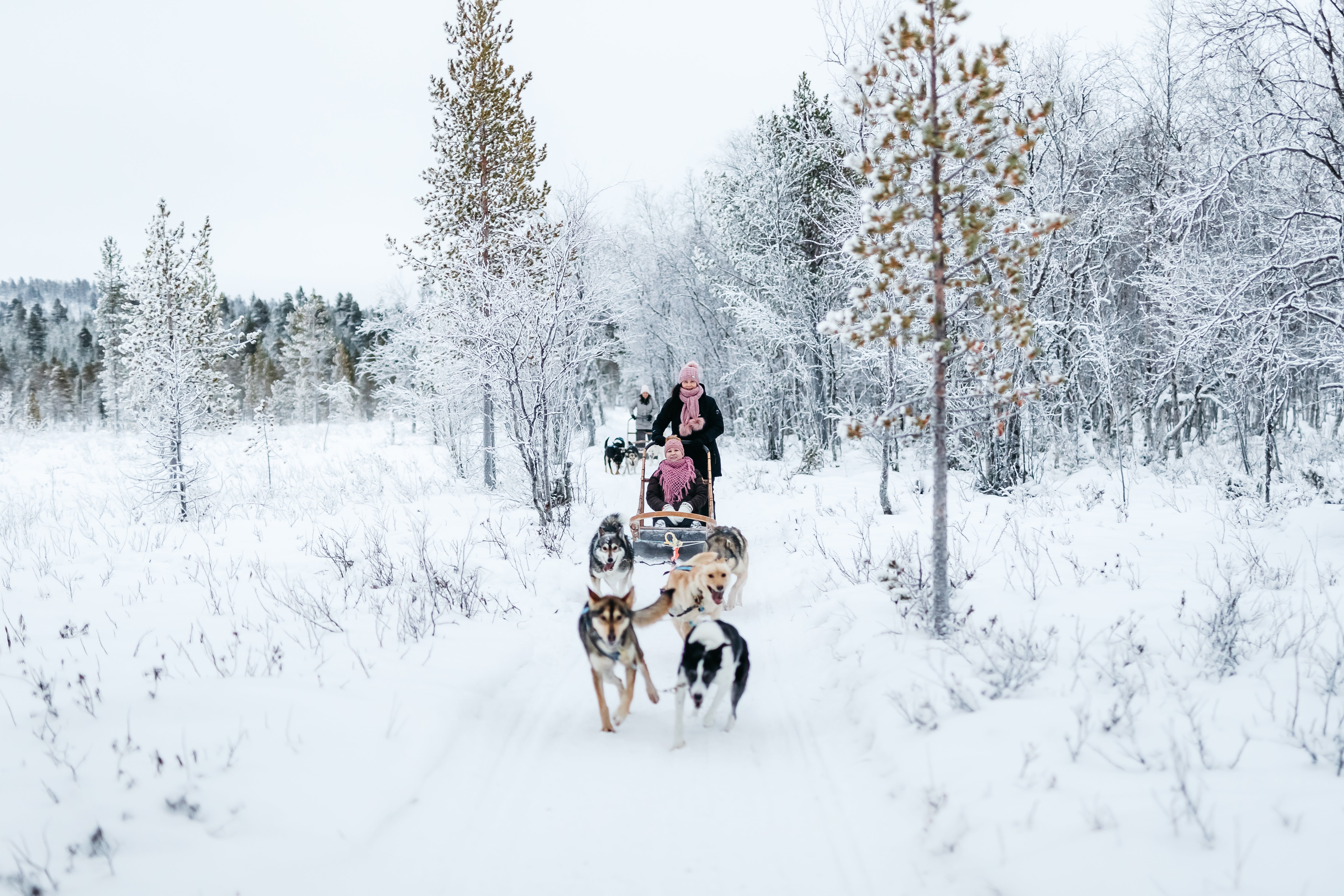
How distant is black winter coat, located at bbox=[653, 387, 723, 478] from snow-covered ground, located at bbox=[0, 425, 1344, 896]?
231 centimetres

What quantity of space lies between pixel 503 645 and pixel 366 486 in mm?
11165

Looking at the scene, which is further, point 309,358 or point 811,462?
point 309,358

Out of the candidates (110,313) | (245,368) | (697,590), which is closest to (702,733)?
(697,590)

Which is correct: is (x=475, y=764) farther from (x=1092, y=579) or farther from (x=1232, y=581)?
(x=1232, y=581)

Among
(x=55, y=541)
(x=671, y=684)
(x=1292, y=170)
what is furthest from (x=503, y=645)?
(x=1292, y=170)

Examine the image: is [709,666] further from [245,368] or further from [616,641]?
[245,368]

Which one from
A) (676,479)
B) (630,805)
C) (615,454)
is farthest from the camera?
(615,454)

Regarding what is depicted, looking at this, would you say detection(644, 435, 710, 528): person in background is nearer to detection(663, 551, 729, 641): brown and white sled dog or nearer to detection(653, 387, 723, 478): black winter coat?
detection(653, 387, 723, 478): black winter coat

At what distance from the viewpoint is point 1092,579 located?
570 cm

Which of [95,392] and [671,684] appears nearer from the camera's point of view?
[671,684]

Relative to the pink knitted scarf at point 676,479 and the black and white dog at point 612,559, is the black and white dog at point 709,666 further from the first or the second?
the pink knitted scarf at point 676,479

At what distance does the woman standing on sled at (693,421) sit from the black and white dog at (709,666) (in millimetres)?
4838

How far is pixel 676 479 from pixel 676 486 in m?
0.10

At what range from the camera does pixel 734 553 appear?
21.5 ft
